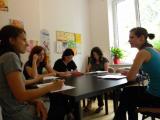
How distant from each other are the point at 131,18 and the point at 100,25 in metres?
0.74

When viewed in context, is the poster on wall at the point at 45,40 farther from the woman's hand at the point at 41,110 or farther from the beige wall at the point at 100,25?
the woman's hand at the point at 41,110

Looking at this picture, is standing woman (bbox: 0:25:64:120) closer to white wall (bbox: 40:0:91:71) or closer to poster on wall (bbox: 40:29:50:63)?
poster on wall (bbox: 40:29:50:63)

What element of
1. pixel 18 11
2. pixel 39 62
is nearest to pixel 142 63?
pixel 39 62

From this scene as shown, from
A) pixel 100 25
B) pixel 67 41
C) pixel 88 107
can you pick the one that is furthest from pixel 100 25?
pixel 88 107

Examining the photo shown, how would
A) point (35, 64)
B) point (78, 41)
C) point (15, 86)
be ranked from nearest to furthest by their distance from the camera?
1. point (15, 86)
2. point (35, 64)
3. point (78, 41)

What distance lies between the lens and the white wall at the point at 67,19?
4.11 meters

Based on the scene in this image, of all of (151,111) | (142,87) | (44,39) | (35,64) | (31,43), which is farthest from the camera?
(44,39)

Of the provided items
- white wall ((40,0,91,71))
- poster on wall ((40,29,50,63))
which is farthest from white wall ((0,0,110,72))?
poster on wall ((40,29,50,63))

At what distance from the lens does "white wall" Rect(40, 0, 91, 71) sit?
13.5ft

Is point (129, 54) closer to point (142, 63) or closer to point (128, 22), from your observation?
point (128, 22)

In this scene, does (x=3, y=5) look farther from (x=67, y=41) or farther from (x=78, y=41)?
(x=78, y=41)

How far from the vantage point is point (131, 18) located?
4664mm

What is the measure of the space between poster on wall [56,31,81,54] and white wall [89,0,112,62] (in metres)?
0.47

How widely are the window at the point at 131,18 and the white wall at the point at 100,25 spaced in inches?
11.1
